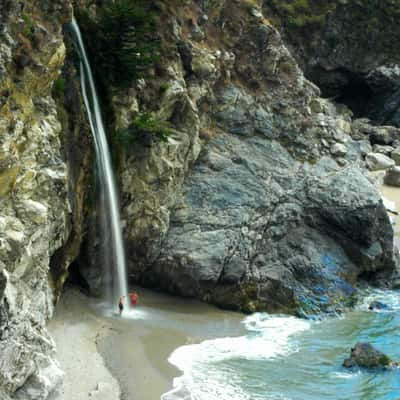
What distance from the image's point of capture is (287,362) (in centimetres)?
1853

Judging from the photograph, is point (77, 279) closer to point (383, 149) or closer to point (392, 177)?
point (392, 177)

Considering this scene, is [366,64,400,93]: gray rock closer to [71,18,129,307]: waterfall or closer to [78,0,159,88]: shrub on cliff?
[78,0,159,88]: shrub on cliff

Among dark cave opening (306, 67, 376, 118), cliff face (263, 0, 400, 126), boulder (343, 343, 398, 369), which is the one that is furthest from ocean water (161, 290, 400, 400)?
dark cave opening (306, 67, 376, 118)

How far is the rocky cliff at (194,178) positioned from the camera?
1516 cm

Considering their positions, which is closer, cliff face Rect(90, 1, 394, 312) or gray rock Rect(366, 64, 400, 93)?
cliff face Rect(90, 1, 394, 312)

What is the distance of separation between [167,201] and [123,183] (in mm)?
2417

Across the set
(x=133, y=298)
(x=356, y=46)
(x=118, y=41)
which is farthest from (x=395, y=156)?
(x=133, y=298)

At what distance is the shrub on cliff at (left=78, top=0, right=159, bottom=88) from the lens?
827 inches

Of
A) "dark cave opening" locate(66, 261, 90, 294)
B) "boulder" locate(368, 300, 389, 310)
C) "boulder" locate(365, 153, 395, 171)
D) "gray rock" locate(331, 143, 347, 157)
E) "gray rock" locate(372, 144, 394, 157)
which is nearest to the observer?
"dark cave opening" locate(66, 261, 90, 294)

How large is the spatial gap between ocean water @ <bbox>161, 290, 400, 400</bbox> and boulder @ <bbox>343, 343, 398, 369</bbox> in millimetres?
292

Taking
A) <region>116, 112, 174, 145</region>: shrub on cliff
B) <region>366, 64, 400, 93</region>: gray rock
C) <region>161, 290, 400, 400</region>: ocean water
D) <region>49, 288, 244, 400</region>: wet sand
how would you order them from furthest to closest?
<region>366, 64, 400, 93</region>: gray rock → <region>116, 112, 174, 145</region>: shrub on cliff → <region>161, 290, 400, 400</region>: ocean water → <region>49, 288, 244, 400</region>: wet sand

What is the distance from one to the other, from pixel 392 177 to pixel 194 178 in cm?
2209

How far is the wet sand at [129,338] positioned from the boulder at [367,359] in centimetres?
412

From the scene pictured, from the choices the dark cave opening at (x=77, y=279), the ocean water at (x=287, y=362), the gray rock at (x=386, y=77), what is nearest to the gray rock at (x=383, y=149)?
the gray rock at (x=386, y=77)
